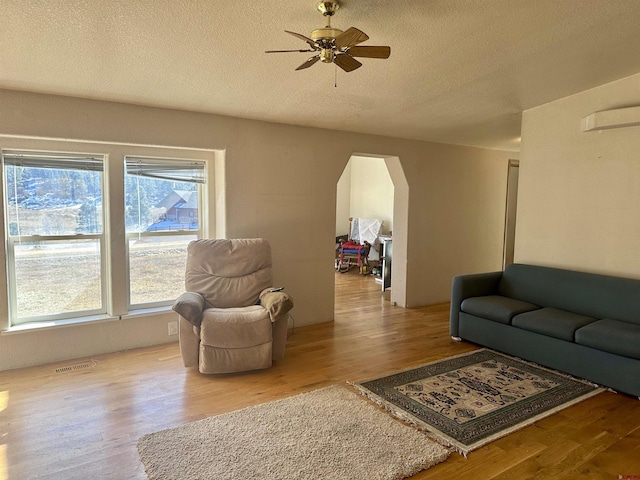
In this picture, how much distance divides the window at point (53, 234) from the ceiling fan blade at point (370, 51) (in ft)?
8.67

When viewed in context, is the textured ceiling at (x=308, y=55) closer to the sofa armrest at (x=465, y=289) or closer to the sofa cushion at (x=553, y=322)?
the sofa armrest at (x=465, y=289)

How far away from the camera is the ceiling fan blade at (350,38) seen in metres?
1.95

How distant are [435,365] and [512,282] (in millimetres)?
1373

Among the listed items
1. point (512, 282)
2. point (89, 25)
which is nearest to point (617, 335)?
point (512, 282)

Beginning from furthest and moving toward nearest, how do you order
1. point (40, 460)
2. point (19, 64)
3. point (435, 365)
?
point (435, 365), point (19, 64), point (40, 460)

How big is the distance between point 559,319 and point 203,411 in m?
2.86

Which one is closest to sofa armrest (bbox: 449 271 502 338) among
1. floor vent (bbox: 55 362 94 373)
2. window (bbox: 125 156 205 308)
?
window (bbox: 125 156 205 308)

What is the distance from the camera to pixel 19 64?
2691 mm

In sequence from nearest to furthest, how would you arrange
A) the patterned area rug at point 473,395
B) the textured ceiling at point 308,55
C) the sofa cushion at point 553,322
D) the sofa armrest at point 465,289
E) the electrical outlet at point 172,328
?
the textured ceiling at point 308,55 → the patterned area rug at point 473,395 → the sofa cushion at point 553,322 → the electrical outlet at point 172,328 → the sofa armrest at point 465,289

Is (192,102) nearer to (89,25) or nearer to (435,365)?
(89,25)

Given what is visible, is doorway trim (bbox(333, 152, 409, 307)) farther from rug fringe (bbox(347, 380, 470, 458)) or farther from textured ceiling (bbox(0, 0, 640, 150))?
rug fringe (bbox(347, 380, 470, 458))

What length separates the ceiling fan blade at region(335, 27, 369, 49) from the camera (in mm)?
1947

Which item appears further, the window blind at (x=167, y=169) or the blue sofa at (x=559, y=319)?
the window blind at (x=167, y=169)

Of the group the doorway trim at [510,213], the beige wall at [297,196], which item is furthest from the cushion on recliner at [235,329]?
the doorway trim at [510,213]
